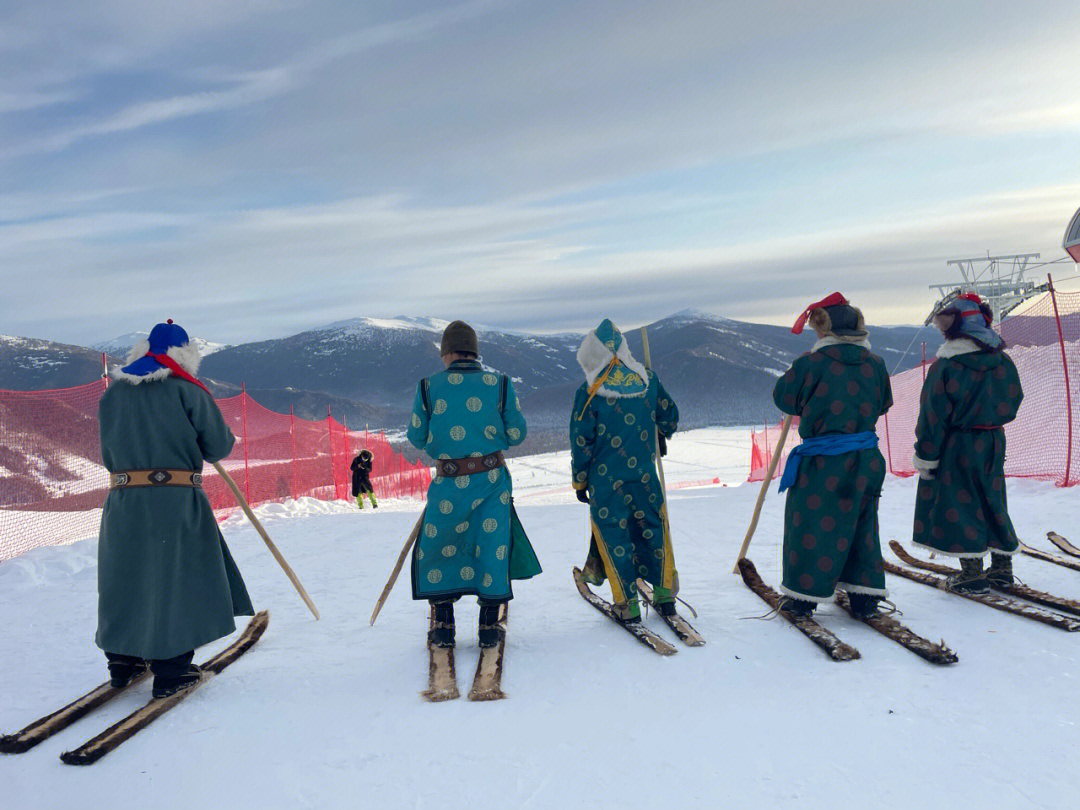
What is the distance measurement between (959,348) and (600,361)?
2099 millimetres

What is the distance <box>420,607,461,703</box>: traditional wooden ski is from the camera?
3355 millimetres

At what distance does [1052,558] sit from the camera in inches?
204

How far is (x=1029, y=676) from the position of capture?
328 cm

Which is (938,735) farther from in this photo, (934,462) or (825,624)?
Answer: (934,462)

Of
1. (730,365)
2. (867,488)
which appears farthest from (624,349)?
(730,365)

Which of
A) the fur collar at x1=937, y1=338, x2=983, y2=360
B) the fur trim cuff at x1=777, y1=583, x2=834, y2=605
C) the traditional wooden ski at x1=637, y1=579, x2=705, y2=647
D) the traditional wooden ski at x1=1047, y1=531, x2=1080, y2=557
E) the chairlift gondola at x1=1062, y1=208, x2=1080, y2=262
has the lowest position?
the traditional wooden ski at x1=1047, y1=531, x2=1080, y2=557

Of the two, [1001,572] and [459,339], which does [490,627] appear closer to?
[459,339]

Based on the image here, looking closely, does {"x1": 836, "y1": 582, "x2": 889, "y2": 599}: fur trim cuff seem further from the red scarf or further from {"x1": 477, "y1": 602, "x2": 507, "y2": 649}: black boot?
the red scarf

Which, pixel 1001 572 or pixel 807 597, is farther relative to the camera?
pixel 1001 572

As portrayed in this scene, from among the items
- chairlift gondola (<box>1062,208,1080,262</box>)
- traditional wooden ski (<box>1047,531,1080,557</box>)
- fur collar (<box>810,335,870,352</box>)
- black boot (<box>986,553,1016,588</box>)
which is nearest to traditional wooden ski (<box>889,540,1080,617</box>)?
black boot (<box>986,553,1016,588</box>)

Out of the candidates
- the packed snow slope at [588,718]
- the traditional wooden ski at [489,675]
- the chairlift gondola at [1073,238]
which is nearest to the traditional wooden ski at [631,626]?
the packed snow slope at [588,718]

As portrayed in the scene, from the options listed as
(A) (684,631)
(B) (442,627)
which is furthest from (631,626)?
(B) (442,627)

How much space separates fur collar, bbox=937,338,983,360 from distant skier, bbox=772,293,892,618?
667 mm

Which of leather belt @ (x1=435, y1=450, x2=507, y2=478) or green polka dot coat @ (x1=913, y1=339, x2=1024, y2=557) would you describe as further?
green polka dot coat @ (x1=913, y1=339, x2=1024, y2=557)
